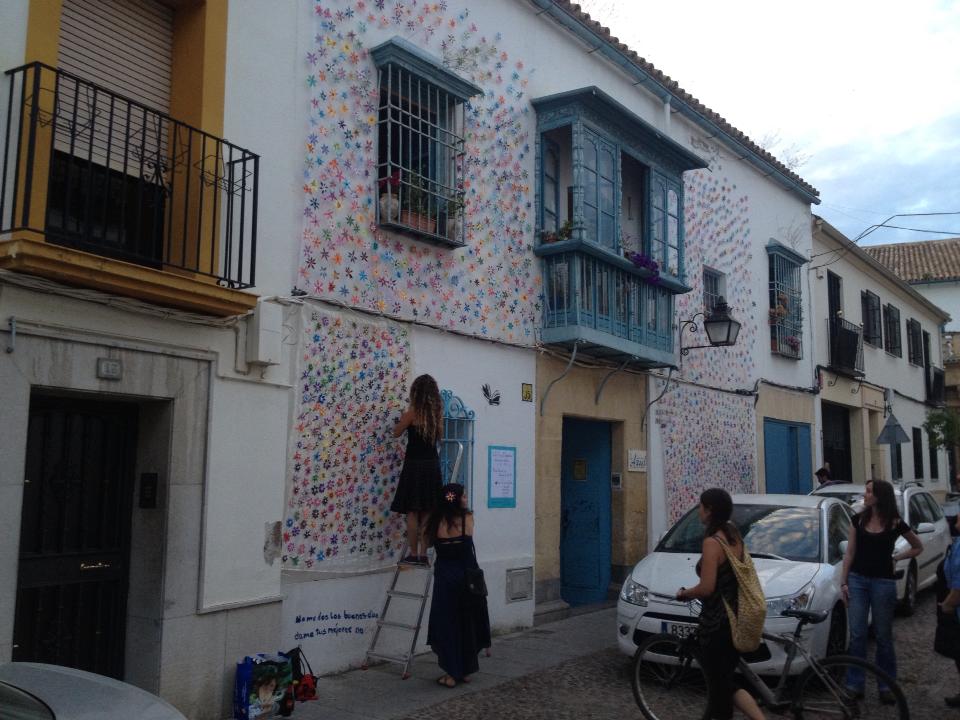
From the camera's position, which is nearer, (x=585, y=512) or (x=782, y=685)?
(x=782, y=685)

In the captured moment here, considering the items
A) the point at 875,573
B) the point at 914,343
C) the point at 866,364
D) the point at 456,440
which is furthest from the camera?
the point at 914,343

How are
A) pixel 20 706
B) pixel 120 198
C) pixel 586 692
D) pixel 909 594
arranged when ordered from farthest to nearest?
pixel 909 594 → pixel 586 692 → pixel 120 198 → pixel 20 706

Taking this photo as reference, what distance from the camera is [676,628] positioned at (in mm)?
6992

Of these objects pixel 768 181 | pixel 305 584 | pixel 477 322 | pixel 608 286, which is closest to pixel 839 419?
pixel 768 181

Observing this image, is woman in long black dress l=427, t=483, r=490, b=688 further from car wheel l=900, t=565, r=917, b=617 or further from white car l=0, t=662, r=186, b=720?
car wheel l=900, t=565, r=917, b=617

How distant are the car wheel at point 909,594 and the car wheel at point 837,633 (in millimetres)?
3158

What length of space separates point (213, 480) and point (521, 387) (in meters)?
4.18

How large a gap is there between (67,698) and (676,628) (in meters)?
4.80

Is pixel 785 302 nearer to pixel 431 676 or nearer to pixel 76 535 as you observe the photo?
pixel 431 676

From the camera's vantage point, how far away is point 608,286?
10.5m

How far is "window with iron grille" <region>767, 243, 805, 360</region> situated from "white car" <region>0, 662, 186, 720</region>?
1387 cm

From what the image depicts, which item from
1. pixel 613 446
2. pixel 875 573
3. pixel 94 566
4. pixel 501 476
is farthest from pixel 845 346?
pixel 94 566

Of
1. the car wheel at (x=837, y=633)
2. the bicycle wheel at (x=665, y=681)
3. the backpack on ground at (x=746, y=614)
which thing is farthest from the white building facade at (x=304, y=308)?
the backpack on ground at (x=746, y=614)

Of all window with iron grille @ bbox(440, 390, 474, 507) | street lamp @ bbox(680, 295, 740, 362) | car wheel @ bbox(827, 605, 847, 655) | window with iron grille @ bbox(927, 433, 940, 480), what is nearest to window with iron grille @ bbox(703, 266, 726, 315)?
street lamp @ bbox(680, 295, 740, 362)
